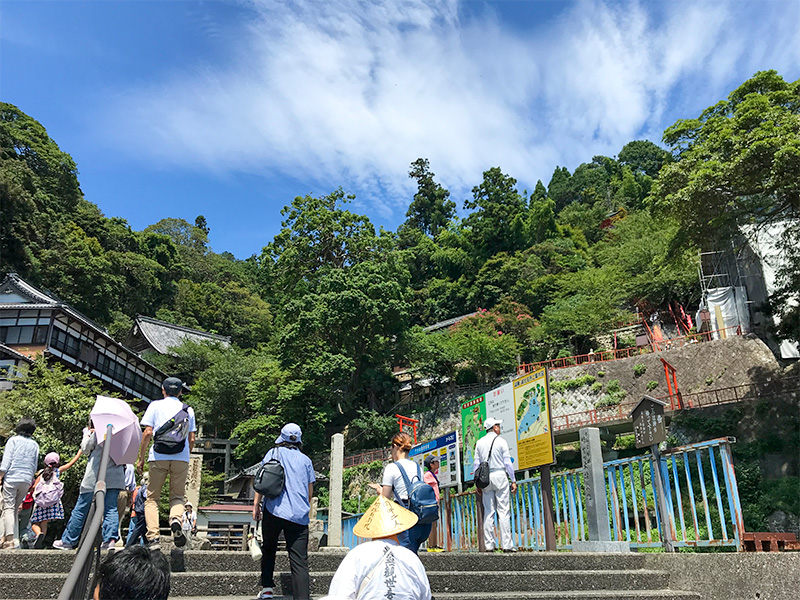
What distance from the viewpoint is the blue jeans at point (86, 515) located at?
494cm

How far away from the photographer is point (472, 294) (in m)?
41.5

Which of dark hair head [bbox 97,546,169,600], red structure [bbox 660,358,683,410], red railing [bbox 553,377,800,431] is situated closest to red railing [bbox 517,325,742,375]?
red structure [bbox 660,358,683,410]

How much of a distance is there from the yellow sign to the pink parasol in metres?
4.99

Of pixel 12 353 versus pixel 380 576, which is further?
pixel 12 353

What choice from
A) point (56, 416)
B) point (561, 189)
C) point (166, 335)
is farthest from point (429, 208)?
point (56, 416)

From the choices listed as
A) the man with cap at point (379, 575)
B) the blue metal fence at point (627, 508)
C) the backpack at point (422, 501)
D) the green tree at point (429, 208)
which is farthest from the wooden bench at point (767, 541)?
the green tree at point (429, 208)

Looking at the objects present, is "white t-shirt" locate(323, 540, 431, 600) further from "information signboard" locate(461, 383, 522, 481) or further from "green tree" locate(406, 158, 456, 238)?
"green tree" locate(406, 158, 456, 238)

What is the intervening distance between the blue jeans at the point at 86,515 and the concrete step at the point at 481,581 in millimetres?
773

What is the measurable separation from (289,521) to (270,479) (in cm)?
35

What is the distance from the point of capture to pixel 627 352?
93.7 ft

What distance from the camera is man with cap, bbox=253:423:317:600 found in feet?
13.8

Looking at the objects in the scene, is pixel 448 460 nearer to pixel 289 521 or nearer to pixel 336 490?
pixel 336 490

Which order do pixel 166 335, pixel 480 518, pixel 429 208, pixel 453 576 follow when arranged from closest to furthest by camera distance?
pixel 453 576
pixel 480 518
pixel 166 335
pixel 429 208

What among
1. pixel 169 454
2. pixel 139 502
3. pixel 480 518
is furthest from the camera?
pixel 480 518
